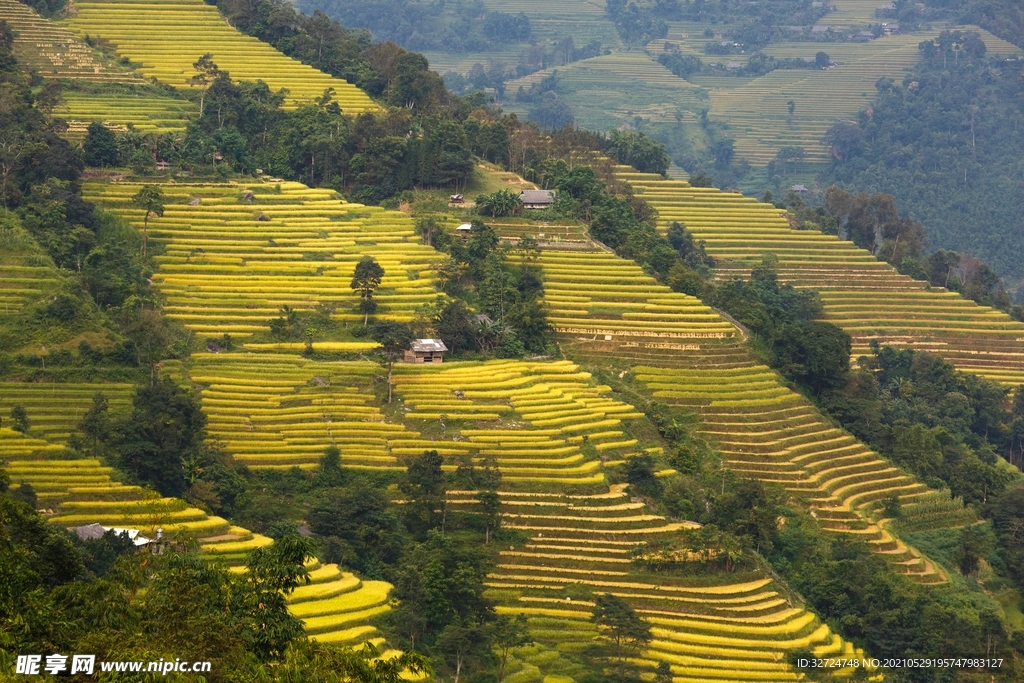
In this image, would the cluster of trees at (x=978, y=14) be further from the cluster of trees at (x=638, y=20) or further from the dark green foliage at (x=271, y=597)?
the dark green foliage at (x=271, y=597)

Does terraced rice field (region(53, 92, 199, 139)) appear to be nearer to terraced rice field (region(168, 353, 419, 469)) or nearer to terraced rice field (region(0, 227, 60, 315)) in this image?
terraced rice field (region(0, 227, 60, 315))

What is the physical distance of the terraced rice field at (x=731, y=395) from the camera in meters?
38.6

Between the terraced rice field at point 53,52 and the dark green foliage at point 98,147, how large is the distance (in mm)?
7004

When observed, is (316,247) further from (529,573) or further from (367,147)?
(529,573)

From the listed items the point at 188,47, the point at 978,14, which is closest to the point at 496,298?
the point at 188,47

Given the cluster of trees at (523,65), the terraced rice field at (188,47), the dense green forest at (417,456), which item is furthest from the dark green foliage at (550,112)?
the terraced rice field at (188,47)

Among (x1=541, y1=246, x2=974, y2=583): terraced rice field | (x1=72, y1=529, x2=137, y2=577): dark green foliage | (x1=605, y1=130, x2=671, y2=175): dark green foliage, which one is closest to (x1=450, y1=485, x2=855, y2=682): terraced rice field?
(x1=541, y1=246, x2=974, y2=583): terraced rice field

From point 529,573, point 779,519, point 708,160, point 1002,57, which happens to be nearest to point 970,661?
point 779,519

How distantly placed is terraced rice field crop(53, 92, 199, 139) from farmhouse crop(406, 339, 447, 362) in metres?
14.6

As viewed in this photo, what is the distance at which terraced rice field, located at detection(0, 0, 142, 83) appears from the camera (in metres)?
52.6

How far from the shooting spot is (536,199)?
161 ft

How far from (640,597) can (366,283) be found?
1310 cm

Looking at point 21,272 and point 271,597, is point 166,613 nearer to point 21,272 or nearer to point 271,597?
point 271,597

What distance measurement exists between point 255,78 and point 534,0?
57.2 meters
